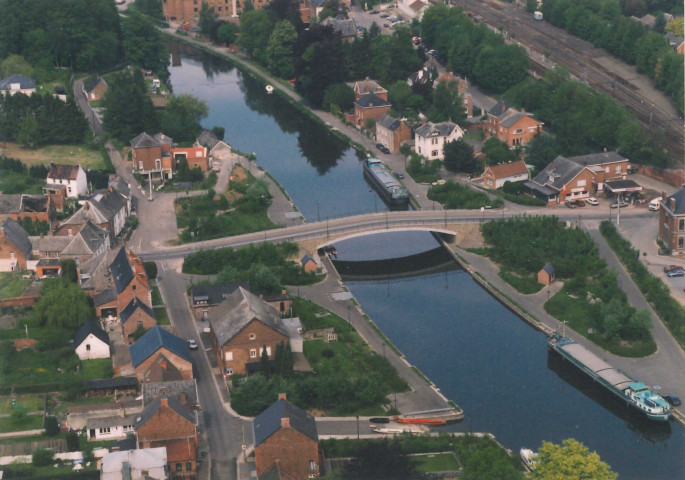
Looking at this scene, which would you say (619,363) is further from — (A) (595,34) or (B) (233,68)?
(B) (233,68)

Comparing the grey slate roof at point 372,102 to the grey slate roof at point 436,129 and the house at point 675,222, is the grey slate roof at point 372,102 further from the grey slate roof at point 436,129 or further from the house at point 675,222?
the house at point 675,222

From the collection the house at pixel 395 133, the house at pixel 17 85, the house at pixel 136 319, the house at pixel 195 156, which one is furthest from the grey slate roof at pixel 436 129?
the house at pixel 136 319

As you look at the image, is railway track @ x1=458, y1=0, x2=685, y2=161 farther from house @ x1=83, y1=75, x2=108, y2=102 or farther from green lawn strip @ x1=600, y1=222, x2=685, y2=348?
house @ x1=83, y1=75, x2=108, y2=102

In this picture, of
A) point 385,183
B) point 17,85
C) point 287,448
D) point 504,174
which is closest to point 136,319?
point 287,448

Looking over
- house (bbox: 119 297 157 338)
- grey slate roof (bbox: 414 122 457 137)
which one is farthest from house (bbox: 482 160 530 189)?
house (bbox: 119 297 157 338)

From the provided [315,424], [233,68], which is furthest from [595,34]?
→ [315,424]
